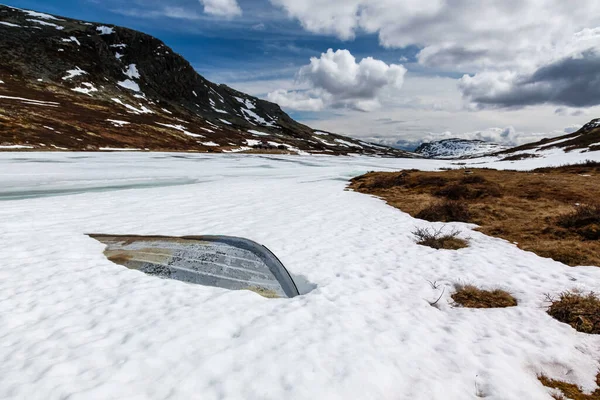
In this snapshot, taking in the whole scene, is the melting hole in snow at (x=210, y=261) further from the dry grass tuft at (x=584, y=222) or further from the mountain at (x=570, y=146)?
the mountain at (x=570, y=146)

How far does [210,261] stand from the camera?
31.9 ft

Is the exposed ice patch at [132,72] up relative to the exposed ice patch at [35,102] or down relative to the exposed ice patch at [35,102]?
up

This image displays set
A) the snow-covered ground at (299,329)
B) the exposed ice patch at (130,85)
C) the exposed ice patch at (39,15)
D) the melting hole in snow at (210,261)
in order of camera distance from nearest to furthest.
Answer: the snow-covered ground at (299,329) → the melting hole in snow at (210,261) → the exposed ice patch at (130,85) → the exposed ice patch at (39,15)

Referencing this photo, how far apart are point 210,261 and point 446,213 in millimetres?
12257

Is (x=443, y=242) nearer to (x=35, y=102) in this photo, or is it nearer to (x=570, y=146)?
(x=570, y=146)

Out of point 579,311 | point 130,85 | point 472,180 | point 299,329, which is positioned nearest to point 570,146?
point 472,180

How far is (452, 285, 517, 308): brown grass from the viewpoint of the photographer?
7.36m

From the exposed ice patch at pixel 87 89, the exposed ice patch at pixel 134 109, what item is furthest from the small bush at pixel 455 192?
the exposed ice patch at pixel 87 89

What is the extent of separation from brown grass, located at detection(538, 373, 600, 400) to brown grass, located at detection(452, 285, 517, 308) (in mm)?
2415

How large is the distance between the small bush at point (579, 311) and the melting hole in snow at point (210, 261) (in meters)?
5.39

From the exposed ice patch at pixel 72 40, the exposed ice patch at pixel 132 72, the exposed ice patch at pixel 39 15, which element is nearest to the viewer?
the exposed ice patch at pixel 72 40

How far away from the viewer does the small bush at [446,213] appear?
15.7m

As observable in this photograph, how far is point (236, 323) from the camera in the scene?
6.27 meters

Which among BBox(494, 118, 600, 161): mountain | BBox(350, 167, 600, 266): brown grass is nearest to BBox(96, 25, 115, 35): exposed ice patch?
BBox(494, 118, 600, 161): mountain
